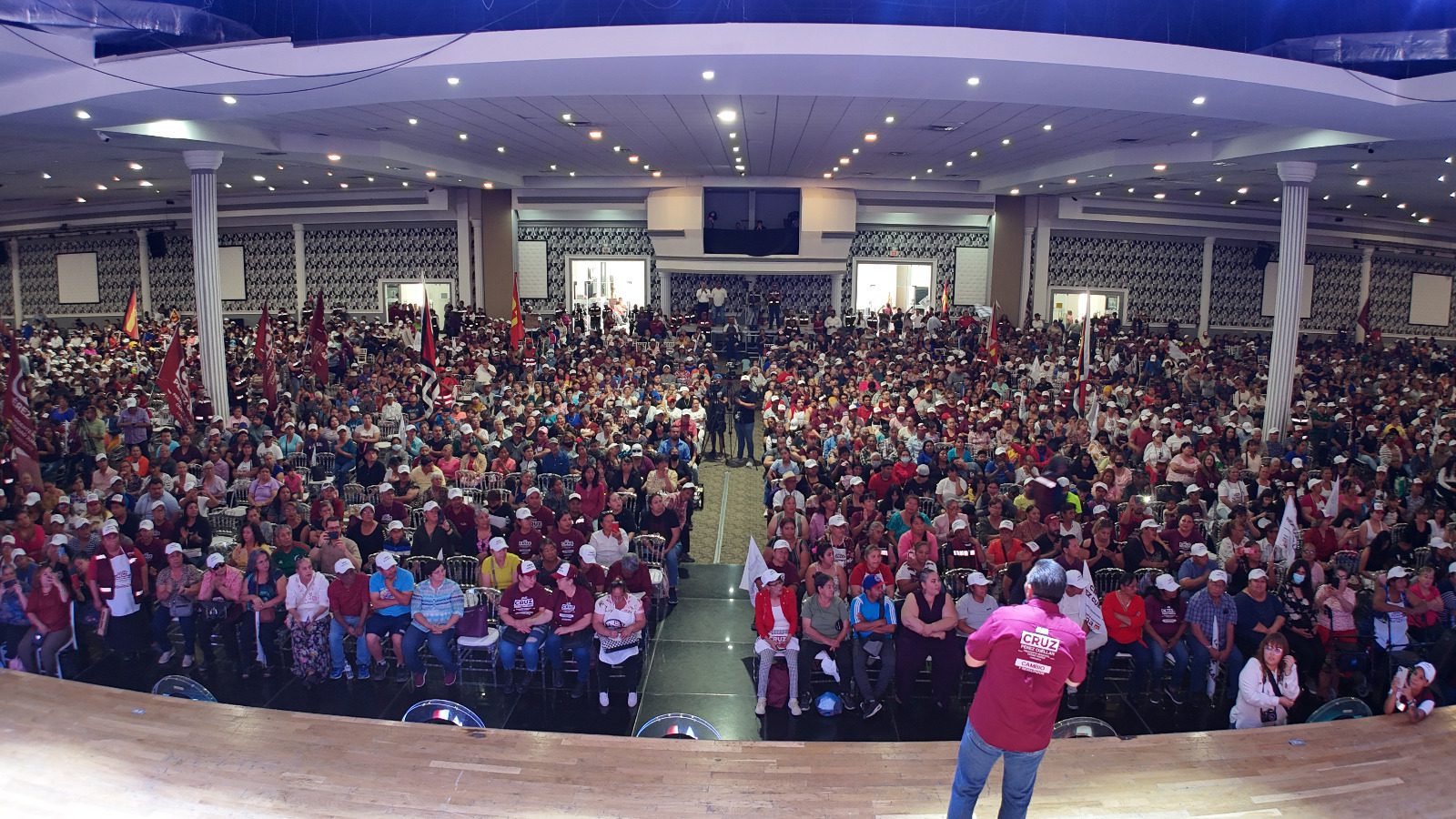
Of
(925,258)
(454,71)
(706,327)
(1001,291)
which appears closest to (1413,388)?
(1001,291)

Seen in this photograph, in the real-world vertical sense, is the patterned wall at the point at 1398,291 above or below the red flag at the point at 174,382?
above

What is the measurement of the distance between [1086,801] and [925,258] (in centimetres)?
2323

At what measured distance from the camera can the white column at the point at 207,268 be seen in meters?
14.7

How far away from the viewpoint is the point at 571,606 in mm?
7051

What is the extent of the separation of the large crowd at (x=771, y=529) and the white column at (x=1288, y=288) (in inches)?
21.8

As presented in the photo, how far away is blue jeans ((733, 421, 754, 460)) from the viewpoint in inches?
602

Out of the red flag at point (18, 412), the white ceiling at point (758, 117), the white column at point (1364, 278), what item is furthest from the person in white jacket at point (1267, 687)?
the white column at point (1364, 278)

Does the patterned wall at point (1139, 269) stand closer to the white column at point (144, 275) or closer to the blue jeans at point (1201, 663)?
the blue jeans at point (1201, 663)

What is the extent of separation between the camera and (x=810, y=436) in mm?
12250

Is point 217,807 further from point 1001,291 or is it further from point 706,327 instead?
point 1001,291

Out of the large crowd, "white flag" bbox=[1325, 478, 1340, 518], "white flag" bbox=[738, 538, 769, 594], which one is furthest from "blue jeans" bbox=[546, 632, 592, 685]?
"white flag" bbox=[1325, 478, 1340, 518]

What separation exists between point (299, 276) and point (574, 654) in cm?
2425

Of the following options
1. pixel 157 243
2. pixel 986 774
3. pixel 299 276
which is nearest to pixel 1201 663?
Answer: pixel 986 774

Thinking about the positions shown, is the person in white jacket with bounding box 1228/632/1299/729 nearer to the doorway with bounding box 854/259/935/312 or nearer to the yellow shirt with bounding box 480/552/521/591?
the yellow shirt with bounding box 480/552/521/591
